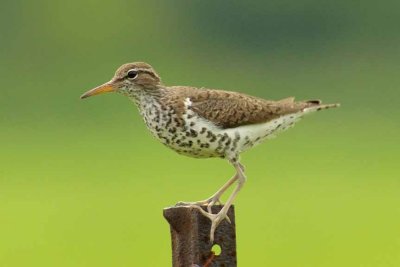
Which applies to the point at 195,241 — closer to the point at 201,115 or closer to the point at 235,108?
the point at 201,115

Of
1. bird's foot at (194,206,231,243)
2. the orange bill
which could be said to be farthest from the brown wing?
bird's foot at (194,206,231,243)

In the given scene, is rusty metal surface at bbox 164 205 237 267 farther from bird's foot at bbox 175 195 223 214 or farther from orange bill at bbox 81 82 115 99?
orange bill at bbox 81 82 115 99

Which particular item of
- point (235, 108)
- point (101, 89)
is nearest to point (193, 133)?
point (235, 108)

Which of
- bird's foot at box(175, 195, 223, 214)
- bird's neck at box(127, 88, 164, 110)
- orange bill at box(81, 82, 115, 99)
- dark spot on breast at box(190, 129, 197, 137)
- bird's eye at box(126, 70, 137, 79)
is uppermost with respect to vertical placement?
bird's eye at box(126, 70, 137, 79)

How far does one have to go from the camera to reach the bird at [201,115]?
8.24 meters

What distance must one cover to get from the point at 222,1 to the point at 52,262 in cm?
2017

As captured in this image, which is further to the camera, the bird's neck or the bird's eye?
the bird's neck

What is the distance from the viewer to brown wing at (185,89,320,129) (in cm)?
841

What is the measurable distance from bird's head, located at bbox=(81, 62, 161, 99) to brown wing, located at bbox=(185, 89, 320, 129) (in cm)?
26

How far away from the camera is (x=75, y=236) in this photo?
2130 centimetres

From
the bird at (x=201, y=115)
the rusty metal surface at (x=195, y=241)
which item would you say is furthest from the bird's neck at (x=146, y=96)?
the rusty metal surface at (x=195, y=241)

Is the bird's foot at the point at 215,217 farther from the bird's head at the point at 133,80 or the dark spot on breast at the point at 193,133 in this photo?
the bird's head at the point at 133,80

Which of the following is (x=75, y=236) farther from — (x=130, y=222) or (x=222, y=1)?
(x=222, y=1)

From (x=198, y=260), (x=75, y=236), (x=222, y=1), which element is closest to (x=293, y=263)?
(x=75, y=236)
